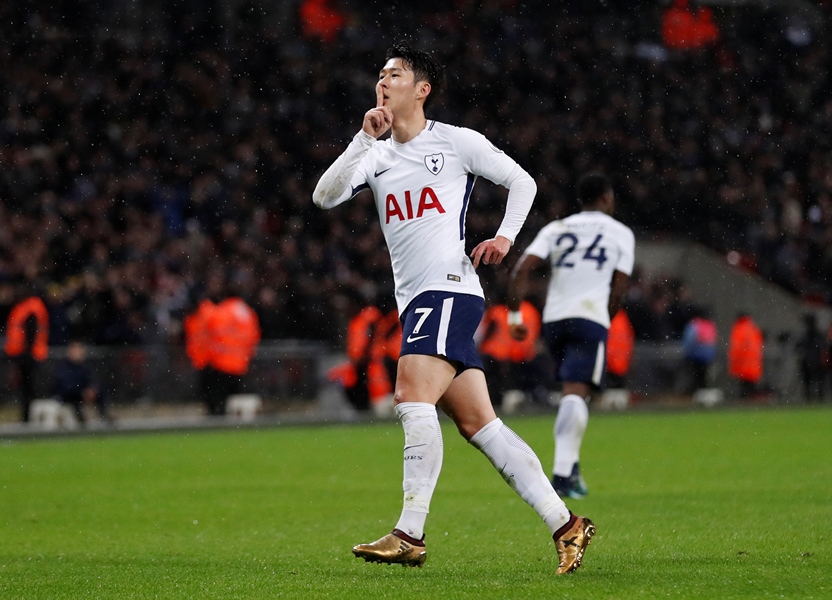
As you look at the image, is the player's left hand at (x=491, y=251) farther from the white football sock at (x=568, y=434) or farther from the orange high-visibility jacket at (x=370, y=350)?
the orange high-visibility jacket at (x=370, y=350)

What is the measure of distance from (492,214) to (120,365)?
10.4m

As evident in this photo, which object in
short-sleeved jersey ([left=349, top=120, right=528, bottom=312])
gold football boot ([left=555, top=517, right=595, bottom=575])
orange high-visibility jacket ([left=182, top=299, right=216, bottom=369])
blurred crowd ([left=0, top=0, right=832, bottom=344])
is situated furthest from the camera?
blurred crowd ([left=0, top=0, right=832, bottom=344])

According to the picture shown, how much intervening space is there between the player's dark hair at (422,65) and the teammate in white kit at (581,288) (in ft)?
10.4

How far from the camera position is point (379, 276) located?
2456cm

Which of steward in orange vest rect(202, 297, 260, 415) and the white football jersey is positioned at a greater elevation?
the white football jersey

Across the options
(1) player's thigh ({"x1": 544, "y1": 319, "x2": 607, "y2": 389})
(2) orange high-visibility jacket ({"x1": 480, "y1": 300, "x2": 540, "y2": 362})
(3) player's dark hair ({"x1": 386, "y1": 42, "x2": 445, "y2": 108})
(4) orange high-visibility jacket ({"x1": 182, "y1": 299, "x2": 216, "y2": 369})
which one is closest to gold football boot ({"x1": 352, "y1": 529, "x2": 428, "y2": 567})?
(3) player's dark hair ({"x1": 386, "y1": 42, "x2": 445, "y2": 108})

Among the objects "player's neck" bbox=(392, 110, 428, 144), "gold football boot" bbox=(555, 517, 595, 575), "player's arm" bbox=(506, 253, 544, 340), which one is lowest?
"gold football boot" bbox=(555, 517, 595, 575)

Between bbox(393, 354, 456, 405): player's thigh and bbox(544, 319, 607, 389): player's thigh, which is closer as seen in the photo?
bbox(393, 354, 456, 405): player's thigh

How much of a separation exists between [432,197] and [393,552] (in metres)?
1.47

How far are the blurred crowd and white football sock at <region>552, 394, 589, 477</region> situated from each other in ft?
35.4

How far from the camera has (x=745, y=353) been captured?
2392 cm

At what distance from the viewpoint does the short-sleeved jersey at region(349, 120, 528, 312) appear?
18.9ft

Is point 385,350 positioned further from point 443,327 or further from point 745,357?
point 443,327

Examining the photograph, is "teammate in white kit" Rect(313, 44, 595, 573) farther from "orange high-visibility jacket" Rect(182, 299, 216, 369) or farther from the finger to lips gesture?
"orange high-visibility jacket" Rect(182, 299, 216, 369)
